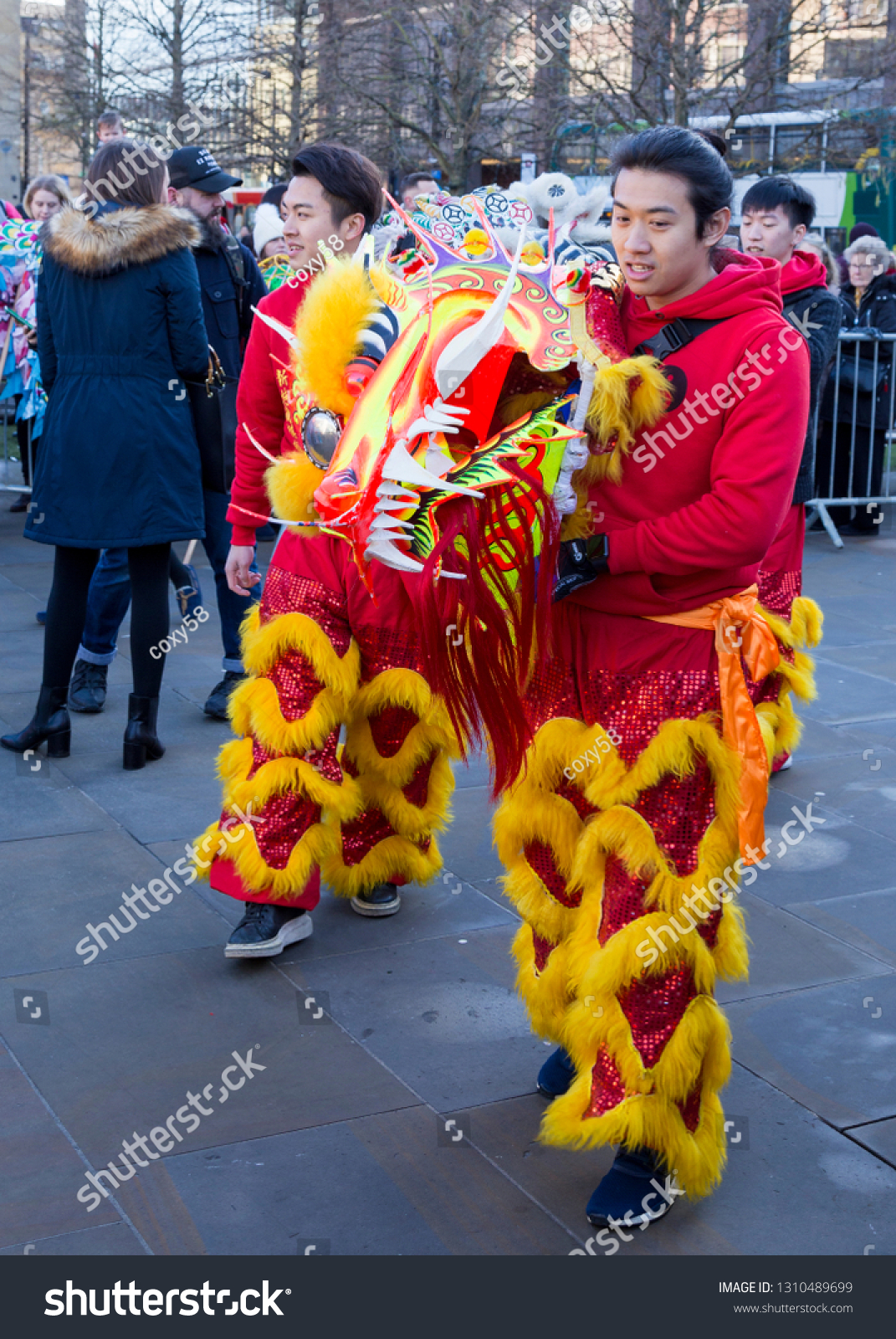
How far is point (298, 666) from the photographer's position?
3.63 m

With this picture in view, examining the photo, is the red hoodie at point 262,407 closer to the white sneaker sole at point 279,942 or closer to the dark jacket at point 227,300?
the white sneaker sole at point 279,942

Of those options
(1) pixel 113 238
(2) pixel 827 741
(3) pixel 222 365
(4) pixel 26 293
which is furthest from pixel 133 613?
(4) pixel 26 293

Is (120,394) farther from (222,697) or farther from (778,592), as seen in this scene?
(778,592)

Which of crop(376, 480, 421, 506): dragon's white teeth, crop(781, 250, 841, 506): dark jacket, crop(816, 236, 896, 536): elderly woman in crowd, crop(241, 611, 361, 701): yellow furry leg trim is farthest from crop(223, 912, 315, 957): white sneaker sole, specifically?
crop(816, 236, 896, 536): elderly woman in crowd

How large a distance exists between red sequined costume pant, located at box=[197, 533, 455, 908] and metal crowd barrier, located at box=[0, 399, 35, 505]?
16.4ft

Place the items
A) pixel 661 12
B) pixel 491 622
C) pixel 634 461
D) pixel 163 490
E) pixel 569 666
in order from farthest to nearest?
1. pixel 661 12
2. pixel 163 490
3. pixel 569 666
4. pixel 634 461
5. pixel 491 622

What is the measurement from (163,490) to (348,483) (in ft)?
9.78

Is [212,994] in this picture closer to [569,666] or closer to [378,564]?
[378,564]

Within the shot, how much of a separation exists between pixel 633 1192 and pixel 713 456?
137 cm

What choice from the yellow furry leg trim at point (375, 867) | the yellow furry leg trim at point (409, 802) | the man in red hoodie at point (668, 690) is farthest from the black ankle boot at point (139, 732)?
the man in red hoodie at point (668, 690)

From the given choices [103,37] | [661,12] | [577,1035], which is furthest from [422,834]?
[103,37]
